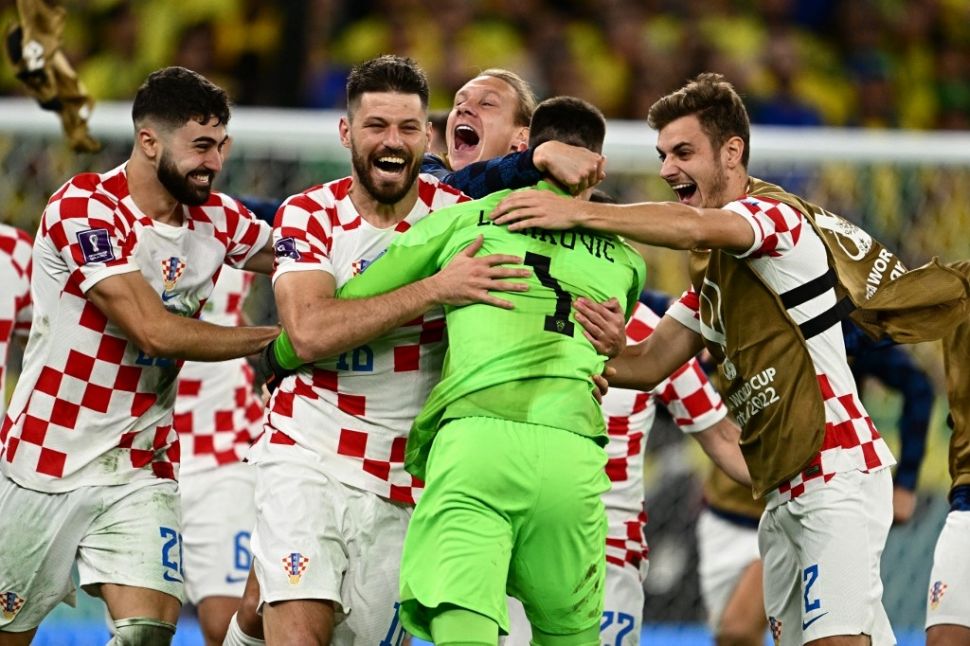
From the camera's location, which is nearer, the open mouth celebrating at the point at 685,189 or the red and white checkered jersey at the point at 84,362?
the red and white checkered jersey at the point at 84,362

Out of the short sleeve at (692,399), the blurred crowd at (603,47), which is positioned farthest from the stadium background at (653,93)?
the short sleeve at (692,399)

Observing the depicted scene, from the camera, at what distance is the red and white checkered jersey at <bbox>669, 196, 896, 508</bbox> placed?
502 cm

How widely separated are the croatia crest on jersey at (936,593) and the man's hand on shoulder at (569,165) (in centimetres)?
219

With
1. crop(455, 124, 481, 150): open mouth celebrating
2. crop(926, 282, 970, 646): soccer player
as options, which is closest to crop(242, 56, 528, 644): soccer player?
crop(455, 124, 481, 150): open mouth celebrating

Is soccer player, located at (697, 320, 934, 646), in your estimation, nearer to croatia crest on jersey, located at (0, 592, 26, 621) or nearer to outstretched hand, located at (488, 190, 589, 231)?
outstretched hand, located at (488, 190, 589, 231)

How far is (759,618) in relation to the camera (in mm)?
7336

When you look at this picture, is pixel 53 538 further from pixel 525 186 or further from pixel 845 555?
pixel 845 555

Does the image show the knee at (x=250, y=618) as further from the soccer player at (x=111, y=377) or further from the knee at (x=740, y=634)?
the knee at (x=740, y=634)

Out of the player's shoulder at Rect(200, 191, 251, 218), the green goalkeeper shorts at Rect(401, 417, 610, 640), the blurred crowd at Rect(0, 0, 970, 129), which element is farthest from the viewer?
the blurred crowd at Rect(0, 0, 970, 129)

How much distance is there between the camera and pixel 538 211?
4.57 m

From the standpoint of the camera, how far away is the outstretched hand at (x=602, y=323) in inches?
182

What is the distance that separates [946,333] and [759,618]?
7.84 feet

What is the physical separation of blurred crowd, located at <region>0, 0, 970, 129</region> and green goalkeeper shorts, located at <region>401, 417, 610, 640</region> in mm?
5920

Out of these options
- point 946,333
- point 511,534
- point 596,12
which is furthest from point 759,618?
point 596,12
